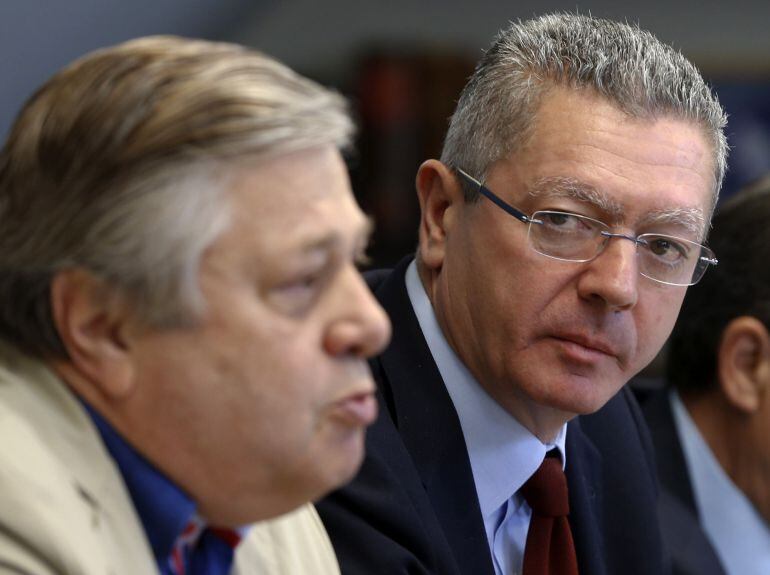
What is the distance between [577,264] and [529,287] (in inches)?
2.9

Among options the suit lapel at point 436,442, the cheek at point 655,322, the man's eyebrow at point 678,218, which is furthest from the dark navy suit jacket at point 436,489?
the man's eyebrow at point 678,218

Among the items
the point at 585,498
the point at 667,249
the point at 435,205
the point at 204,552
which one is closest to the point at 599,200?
the point at 667,249

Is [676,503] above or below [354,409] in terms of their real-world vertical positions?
below

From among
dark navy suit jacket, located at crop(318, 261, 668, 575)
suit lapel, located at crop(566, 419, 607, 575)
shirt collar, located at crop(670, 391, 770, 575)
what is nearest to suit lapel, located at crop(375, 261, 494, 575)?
dark navy suit jacket, located at crop(318, 261, 668, 575)

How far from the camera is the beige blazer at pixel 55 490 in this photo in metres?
1.02

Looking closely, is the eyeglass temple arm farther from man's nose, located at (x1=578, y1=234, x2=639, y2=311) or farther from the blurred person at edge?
the blurred person at edge

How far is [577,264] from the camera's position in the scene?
1.64 metres

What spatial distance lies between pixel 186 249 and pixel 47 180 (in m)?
0.15

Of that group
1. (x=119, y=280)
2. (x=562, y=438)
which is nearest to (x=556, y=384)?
(x=562, y=438)

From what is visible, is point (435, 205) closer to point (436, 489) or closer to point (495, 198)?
point (495, 198)

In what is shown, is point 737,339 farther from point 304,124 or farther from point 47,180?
point 47,180

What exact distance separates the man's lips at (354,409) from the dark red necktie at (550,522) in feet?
2.19

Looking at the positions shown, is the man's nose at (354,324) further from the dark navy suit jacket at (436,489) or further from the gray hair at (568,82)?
the gray hair at (568,82)

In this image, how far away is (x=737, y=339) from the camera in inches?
89.7
